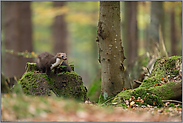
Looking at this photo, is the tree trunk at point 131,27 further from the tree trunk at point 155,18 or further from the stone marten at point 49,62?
the stone marten at point 49,62

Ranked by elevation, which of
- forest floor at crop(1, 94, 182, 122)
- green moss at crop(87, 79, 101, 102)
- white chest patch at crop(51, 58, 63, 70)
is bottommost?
green moss at crop(87, 79, 101, 102)

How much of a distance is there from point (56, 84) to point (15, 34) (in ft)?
21.6

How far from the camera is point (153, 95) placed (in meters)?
4.39

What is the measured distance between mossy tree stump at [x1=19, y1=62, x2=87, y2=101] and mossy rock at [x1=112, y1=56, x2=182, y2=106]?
3.45ft

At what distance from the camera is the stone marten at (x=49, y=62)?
4.98 m

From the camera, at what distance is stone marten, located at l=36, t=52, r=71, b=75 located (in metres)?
4.98

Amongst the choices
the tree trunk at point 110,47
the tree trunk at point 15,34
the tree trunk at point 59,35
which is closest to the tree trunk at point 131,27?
the tree trunk at point 59,35

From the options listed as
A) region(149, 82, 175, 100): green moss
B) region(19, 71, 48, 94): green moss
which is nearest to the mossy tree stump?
region(19, 71, 48, 94): green moss

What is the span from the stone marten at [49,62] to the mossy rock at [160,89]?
1727 millimetres

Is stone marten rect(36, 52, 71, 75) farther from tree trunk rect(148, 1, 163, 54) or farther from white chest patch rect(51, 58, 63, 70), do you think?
tree trunk rect(148, 1, 163, 54)

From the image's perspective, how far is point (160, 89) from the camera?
4430mm

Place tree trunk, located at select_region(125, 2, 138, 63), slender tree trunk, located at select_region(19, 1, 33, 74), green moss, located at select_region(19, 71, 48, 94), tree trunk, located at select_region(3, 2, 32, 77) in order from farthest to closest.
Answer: tree trunk, located at select_region(125, 2, 138, 63)
slender tree trunk, located at select_region(19, 1, 33, 74)
tree trunk, located at select_region(3, 2, 32, 77)
green moss, located at select_region(19, 71, 48, 94)

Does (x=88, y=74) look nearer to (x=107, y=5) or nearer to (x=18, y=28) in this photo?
(x=18, y=28)

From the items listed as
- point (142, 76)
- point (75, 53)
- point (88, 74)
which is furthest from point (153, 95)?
point (88, 74)
